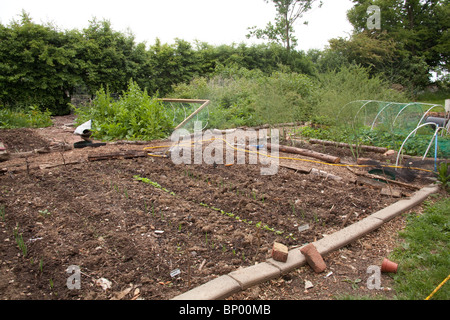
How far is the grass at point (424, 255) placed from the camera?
6.53 feet

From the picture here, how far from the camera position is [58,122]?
962cm

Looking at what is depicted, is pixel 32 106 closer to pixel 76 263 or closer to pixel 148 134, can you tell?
pixel 148 134

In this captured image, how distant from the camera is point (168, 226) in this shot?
276 cm

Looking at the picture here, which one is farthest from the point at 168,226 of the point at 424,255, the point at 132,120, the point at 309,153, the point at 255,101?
the point at 255,101

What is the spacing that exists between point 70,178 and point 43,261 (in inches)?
77.6

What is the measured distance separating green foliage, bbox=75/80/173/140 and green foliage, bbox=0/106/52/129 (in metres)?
3.01

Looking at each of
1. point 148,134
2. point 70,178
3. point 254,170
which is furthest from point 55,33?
point 254,170

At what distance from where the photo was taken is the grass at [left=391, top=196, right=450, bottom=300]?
6.53ft

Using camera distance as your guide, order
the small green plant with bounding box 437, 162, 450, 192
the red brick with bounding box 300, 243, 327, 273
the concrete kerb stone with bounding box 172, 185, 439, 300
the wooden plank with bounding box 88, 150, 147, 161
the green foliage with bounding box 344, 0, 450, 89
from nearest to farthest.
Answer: the concrete kerb stone with bounding box 172, 185, 439, 300
the red brick with bounding box 300, 243, 327, 273
the small green plant with bounding box 437, 162, 450, 192
the wooden plank with bounding box 88, 150, 147, 161
the green foliage with bounding box 344, 0, 450, 89

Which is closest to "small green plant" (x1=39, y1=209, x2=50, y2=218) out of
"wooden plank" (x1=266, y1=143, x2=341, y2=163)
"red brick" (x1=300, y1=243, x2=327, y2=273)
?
"red brick" (x1=300, y1=243, x2=327, y2=273)

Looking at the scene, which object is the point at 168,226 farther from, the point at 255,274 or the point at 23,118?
the point at 23,118

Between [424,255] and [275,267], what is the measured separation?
4.18 feet

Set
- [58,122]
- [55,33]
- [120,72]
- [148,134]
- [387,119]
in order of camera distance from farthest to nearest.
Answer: [120,72], [55,33], [58,122], [148,134], [387,119]

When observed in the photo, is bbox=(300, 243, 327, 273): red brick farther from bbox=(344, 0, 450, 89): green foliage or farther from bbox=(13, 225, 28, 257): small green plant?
bbox=(344, 0, 450, 89): green foliage
